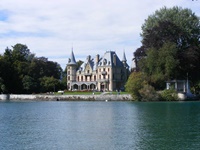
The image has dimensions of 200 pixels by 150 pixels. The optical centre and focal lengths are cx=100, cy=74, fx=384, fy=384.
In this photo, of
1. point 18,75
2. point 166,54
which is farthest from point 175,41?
point 18,75

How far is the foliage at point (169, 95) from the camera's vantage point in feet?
171

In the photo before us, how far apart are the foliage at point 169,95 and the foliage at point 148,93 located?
80 centimetres

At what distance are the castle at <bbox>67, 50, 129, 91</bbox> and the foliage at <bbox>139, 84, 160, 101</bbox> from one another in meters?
30.0

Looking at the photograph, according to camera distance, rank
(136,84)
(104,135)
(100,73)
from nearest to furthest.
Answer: (104,135) < (136,84) < (100,73)

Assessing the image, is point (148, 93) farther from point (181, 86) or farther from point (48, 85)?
point (48, 85)

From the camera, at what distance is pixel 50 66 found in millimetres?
94438

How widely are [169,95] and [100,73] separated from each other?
33324mm

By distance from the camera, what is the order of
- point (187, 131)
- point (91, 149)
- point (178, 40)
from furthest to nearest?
point (178, 40) < point (187, 131) < point (91, 149)

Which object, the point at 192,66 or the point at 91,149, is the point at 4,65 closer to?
the point at 192,66

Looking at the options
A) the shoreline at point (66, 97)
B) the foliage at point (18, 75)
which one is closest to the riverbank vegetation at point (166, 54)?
the shoreline at point (66, 97)

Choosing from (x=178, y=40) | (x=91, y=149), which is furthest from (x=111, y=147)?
(x=178, y=40)

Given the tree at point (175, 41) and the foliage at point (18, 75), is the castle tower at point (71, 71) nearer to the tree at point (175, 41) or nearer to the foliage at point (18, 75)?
the foliage at point (18, 75)

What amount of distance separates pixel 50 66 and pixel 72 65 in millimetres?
8373

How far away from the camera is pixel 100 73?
83938mm
